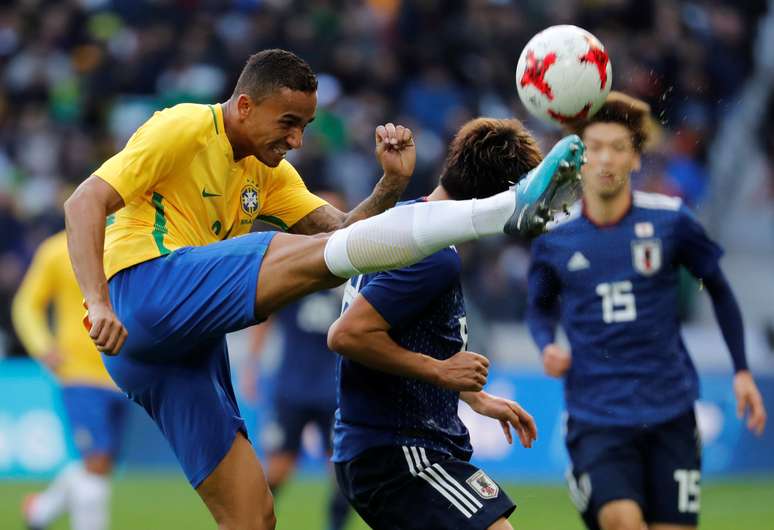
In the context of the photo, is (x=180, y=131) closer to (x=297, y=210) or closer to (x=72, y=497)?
(x=297, y=210)

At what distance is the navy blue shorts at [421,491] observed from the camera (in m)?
5.02

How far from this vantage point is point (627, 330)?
6.63 m

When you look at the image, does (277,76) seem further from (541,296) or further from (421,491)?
(541,296)

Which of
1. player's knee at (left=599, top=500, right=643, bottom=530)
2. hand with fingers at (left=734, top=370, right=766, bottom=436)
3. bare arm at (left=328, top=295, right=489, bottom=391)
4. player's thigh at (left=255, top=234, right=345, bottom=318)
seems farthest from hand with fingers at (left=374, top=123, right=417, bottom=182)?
hand with fingers at (left=734, top=370, right=766, bottom=436)

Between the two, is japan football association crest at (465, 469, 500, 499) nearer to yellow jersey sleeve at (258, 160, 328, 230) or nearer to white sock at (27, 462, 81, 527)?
yellow jersey sleeve at (258, 160, 328, 230)

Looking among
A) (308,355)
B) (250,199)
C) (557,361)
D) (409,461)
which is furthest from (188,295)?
(308,355)

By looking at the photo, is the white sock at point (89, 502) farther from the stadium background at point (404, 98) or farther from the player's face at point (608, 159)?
the player's face at point (608, 159)

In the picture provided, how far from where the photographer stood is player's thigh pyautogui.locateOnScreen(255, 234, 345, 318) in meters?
5.03

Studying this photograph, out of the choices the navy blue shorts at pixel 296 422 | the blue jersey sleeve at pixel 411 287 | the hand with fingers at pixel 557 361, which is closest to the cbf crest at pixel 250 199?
the blue jersey sleeve at pixel 411 287

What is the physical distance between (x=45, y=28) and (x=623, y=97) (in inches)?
447

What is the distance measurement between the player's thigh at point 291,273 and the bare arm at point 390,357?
0.18 m

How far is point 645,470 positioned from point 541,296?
1.10m

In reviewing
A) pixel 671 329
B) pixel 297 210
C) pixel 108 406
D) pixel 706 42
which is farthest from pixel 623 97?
pixel 706 42

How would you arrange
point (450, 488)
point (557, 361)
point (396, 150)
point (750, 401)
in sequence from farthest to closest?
point (557, 361) → point (750, 401) → point (396, 150) → point (450, 488)
